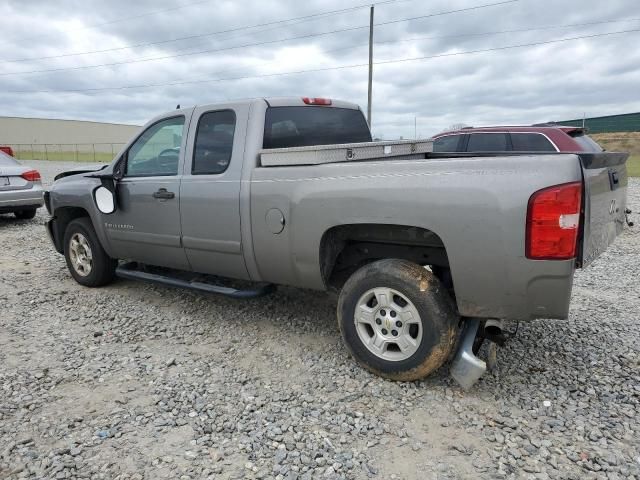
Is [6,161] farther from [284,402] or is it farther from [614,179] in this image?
[614,179]

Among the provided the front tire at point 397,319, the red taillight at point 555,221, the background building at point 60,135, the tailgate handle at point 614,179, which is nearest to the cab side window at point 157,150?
the front tire at point 397,319

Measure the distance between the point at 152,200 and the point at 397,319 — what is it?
2549 mm

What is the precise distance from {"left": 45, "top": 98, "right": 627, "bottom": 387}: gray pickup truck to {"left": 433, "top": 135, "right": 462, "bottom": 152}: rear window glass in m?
4.63

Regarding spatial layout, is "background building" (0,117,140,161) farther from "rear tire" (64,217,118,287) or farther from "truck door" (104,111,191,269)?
"truck door" (104,111,191,269)

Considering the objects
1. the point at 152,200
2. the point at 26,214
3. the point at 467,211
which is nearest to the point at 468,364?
the point at 467,211

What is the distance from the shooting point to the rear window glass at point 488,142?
8.97 m

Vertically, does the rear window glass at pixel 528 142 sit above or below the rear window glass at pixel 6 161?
above

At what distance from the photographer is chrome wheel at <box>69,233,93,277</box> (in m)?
5.41

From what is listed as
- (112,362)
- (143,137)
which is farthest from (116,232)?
(112,362)

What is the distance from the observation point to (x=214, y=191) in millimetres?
3977

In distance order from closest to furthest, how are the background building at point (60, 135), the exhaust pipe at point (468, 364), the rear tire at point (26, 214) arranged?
the exhaust pipe at point (468, 364)
the rear tire at point (26, 214)
the background building at point (60, 135)

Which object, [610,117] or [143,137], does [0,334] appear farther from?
[610,117]

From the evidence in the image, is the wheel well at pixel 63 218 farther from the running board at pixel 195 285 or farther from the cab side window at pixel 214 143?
the cab side window at pixel 214 143

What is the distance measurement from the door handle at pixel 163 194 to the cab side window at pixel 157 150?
0.60ft
